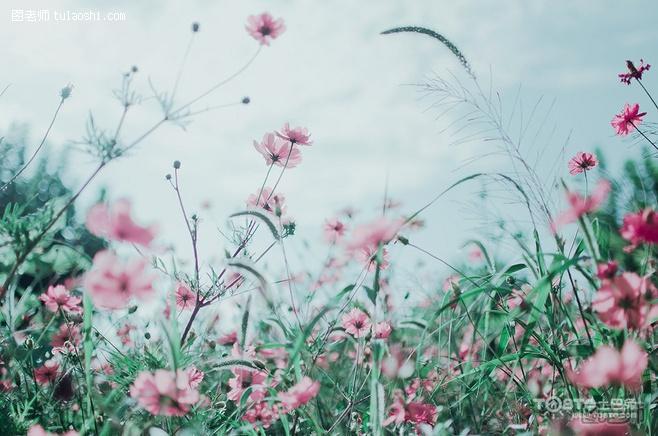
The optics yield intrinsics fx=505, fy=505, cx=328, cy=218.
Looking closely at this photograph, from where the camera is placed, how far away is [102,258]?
1.02 meters

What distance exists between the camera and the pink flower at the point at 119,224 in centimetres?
108

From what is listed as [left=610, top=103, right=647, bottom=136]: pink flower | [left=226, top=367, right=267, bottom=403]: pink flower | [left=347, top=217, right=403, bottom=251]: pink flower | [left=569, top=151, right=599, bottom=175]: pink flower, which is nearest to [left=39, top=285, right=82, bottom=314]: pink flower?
[left=226, top=367, right=267, bottom=403]: pink flower

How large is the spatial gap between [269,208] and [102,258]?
Answer: 2.86ft

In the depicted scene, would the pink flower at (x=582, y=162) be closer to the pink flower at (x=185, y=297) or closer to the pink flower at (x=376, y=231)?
the pink flower at (x=376, y=231)

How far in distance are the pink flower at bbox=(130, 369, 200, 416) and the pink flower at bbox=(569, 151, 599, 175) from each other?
4.76ft

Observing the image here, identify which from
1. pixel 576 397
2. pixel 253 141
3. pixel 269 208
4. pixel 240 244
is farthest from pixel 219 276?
pixel 576 397

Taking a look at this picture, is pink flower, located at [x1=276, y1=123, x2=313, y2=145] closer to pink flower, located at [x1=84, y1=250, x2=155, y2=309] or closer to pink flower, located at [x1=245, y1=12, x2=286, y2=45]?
pink flower, located at [x1=245, y1=12, x2=286, y2=45]

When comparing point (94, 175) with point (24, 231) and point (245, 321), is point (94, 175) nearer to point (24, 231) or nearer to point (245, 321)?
point (24, 231)

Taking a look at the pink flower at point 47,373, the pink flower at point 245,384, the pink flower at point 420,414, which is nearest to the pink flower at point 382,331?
the pink flower at point 420,414

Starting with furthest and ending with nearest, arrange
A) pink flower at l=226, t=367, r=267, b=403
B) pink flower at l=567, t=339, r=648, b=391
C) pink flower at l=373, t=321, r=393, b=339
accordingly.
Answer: pink flower at l=373, t=321, r=393, b=339 → pink flower at l=226, t=367, r=267, b=403 → pink flower at l=567, t=339, r=648, b=391

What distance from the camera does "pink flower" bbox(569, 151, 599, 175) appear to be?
1.73 m

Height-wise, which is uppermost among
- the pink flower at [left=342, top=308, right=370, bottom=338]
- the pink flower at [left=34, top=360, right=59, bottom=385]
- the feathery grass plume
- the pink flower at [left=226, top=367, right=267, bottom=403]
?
the feathery grass plume

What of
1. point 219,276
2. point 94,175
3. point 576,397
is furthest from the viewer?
point 219,276

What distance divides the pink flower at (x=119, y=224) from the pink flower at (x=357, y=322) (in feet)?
2.74
